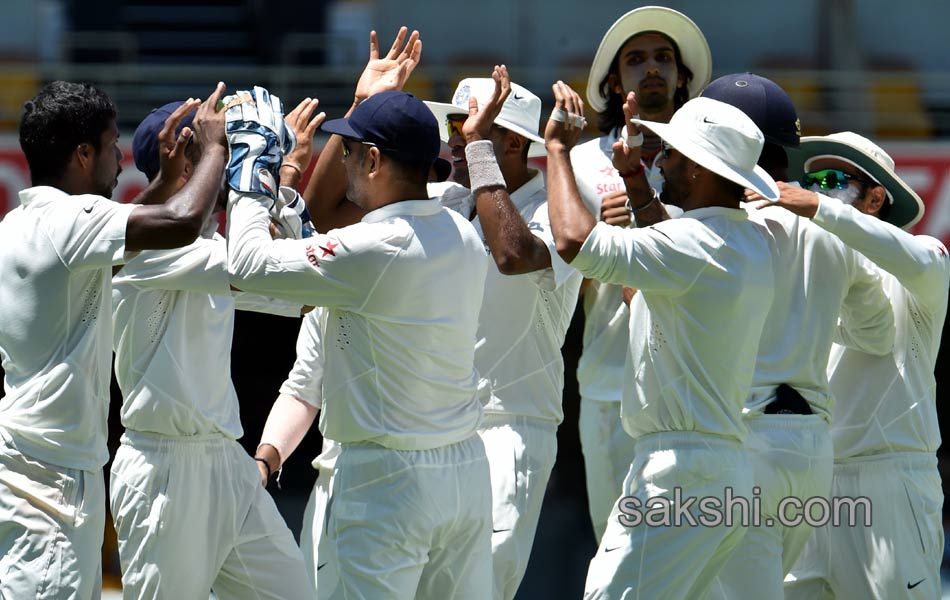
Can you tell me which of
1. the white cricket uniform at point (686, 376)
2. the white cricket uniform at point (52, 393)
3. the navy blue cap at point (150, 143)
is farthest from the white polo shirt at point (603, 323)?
the white cricket uniform at point (52, 393)

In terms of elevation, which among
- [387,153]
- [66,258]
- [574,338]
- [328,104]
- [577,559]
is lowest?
[577,559]

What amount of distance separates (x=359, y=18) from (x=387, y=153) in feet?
23.4

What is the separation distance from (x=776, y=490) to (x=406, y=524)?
101 centimetres

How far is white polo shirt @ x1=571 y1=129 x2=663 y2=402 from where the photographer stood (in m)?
5.19

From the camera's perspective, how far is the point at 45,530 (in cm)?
397

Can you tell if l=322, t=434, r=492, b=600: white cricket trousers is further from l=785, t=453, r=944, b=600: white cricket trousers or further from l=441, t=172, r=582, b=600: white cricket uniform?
l=785, t=453, r=944, b=600: white cricket trousers

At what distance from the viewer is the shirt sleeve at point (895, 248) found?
4.25 meters

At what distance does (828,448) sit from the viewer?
4293 mm

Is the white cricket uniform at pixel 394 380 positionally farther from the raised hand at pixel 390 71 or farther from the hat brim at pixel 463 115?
the hat brim at pixel 463 115

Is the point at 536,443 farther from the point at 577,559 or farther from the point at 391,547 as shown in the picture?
the point at 577,559

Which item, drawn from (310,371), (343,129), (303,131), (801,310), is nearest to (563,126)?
(343,129)

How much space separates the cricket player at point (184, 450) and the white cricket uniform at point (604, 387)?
47.2 inches

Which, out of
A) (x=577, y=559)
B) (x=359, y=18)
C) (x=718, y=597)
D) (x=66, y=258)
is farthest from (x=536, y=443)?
(x=359, y=18)

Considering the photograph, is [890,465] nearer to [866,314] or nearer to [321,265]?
[866,314]
